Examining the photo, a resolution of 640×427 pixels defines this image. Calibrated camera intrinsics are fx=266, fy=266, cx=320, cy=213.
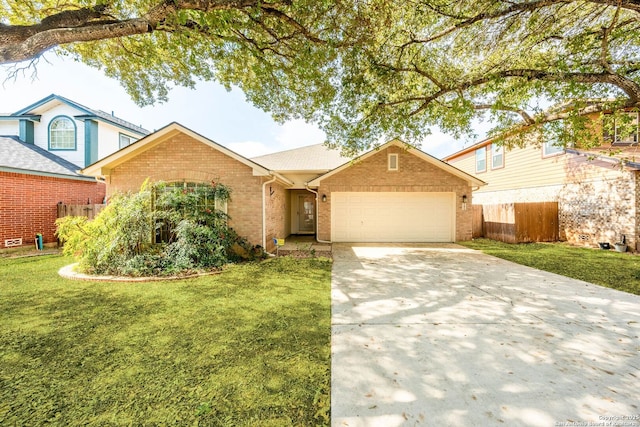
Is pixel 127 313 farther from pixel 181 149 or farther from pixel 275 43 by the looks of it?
pixel 275 43

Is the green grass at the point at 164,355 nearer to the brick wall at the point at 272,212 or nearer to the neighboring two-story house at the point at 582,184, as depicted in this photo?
the brick wall at the point at 272,212

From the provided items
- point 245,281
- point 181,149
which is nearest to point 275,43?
point 181,149

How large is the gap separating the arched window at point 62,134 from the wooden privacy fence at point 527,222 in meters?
22.7

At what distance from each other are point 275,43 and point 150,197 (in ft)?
19.4

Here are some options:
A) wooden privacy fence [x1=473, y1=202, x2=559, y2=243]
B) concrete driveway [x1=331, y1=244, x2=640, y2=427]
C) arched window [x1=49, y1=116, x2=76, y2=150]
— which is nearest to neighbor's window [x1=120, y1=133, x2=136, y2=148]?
arched window [x1=49, y1=116, x2=76, y2=150]

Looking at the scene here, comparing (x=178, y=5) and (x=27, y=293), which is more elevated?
(x=178, y=5)

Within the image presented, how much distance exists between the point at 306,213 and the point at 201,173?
8645mm

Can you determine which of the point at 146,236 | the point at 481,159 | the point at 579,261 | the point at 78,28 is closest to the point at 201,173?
the point at 146,236

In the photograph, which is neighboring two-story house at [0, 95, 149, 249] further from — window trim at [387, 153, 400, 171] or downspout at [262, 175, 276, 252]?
window trim at [387, 153, 400, 171]

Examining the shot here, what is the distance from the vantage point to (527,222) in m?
13.2

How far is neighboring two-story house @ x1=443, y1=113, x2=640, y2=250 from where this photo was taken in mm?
10656

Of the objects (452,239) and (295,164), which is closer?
(452,239)

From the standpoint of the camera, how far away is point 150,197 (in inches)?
318

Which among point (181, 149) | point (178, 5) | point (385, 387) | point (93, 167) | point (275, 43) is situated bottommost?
point (385, 387)
